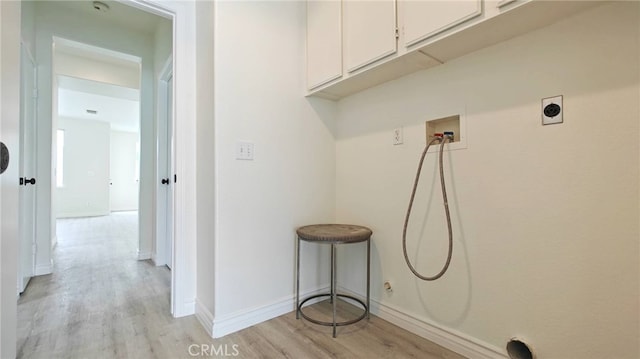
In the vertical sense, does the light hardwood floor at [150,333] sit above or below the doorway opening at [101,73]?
below

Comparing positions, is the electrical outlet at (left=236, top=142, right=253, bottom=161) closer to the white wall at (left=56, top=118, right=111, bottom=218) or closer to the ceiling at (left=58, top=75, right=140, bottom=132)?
the ceiling at (left=58, top=75, right=140, bottom=132)

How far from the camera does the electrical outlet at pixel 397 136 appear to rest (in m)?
1.79

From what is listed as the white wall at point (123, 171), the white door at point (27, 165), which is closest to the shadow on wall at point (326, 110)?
the white door at point (27, 165)

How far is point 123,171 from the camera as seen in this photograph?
8.84 meters

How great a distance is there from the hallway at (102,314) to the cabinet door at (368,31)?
1.84 m

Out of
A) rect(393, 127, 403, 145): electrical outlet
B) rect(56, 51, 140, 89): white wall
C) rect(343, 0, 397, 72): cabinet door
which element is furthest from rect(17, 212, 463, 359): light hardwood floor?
rect(56, 51, 140, 89): white wall

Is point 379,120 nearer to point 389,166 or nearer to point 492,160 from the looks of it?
point 389,166

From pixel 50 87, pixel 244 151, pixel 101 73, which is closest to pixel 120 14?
pixel 50 87

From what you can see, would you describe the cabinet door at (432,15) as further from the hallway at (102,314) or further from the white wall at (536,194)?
the hallway at (102,314)

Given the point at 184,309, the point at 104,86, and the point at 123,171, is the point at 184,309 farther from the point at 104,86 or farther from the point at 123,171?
the point at 123,171

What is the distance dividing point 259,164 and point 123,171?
8.98 m

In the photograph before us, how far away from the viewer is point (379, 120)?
1930 millimetres

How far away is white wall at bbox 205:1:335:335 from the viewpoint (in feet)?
5.59

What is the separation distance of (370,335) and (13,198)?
191 cm
